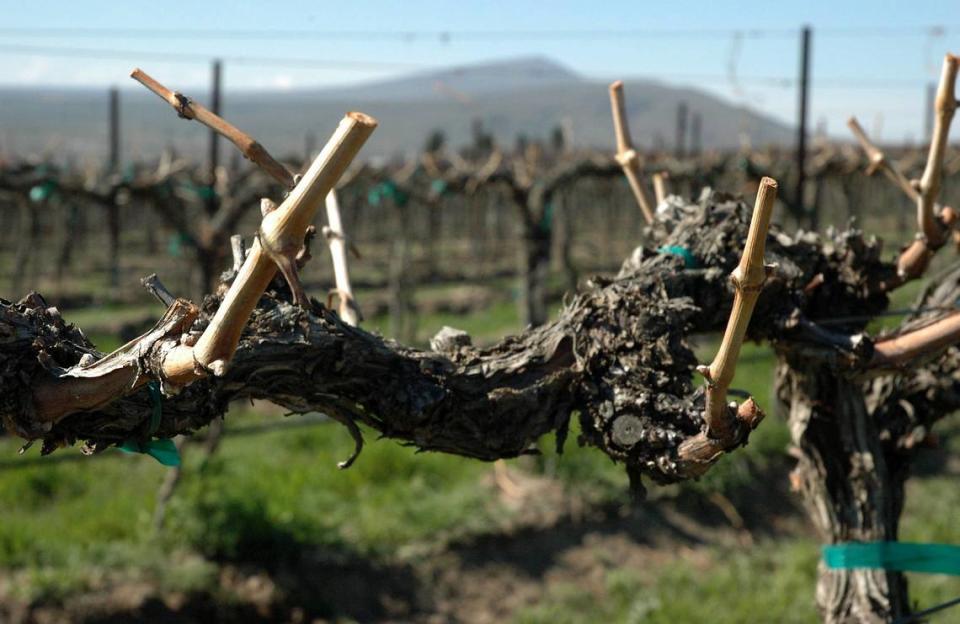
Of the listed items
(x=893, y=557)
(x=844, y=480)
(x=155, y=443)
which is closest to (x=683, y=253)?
(x=844, y=480)

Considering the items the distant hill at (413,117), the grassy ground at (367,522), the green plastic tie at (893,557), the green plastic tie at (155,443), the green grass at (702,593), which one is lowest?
the green grass at (702,593)

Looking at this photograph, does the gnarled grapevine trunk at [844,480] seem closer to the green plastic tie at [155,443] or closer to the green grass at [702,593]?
the green plastic tie at [155,443]

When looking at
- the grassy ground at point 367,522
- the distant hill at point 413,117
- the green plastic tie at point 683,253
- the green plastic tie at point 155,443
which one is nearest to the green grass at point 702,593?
the grassy ground at point 367,522

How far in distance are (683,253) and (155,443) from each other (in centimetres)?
117

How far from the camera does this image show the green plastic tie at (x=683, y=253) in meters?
2.17

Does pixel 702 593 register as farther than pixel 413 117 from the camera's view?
No

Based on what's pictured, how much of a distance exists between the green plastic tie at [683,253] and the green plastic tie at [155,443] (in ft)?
3.67

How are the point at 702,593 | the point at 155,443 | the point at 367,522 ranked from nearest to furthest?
1. the point at 155,443
2. the point at 702,593
3. the point at 367,522

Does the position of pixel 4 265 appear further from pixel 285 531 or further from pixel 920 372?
pixel 920 372

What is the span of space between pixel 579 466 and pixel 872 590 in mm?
4164

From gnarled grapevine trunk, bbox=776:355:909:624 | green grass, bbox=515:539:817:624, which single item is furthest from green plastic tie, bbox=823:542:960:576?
green grass, bbox=515:539:817:624

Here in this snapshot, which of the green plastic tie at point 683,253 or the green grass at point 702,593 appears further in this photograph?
the green grass at point 702,593

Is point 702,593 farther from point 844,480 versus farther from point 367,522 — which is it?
point 844,480

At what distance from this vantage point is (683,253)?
7.14ft
